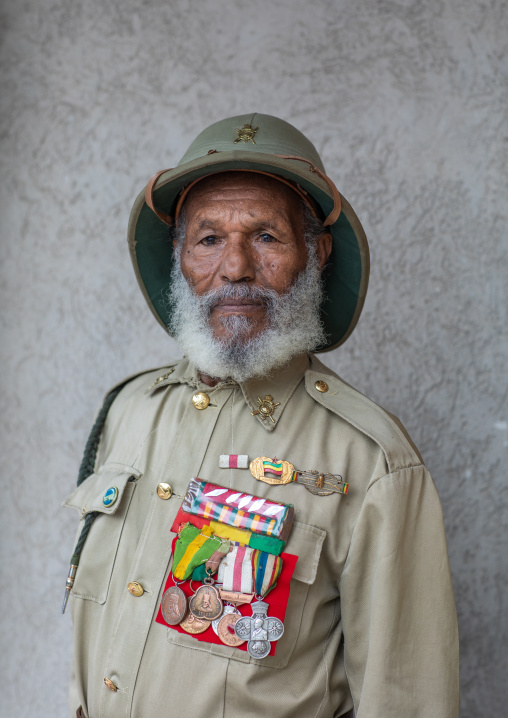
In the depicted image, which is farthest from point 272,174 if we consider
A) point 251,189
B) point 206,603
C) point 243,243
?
point 206,603

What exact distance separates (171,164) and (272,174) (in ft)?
3.65

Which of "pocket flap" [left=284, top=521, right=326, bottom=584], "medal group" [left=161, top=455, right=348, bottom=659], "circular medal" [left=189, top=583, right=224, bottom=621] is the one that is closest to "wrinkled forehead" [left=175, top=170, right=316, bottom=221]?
"medal group" [left=161, top=455, right=348, bottom=659]

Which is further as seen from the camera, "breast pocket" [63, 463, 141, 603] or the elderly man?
"breast pocket" [63, 463, 141, 603]

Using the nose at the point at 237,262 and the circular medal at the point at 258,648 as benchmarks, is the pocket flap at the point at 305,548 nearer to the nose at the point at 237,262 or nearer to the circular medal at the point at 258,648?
the circular medal at the point at 258,648

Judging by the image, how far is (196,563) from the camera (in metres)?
1.65

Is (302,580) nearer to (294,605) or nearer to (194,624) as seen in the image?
(294,605)

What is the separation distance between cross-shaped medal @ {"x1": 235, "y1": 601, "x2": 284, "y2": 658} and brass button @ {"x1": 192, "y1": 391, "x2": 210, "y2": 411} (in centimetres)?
53

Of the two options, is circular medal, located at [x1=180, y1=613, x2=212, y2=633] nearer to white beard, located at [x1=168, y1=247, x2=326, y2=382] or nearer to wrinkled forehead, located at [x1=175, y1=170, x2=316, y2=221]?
white beard, located at [x1=168, y1=247, x2=326, y2=382]

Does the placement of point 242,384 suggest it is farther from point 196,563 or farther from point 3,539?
point 3,539

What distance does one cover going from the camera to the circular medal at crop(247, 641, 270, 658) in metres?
1.58

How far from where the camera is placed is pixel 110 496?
6.05 feet

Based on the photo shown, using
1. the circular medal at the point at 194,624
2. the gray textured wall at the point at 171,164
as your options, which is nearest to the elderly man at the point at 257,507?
the circular medal at the point at 194,624

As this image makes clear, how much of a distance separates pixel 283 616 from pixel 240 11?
2.42m

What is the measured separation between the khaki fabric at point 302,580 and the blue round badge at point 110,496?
0.02 meters
